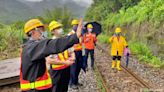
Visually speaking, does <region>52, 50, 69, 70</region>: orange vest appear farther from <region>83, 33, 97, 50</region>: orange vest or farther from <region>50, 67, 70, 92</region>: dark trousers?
<region>83, 33, 97, 50</region>: orange vest

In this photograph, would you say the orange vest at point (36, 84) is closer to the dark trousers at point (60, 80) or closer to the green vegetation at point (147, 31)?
the dark trousers at point (60, 80)

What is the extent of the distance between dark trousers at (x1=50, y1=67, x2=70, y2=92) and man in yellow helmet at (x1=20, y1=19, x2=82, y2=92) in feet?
6.24

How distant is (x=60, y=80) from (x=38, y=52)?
2.78 m

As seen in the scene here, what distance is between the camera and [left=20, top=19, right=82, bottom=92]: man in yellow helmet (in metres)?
4.61

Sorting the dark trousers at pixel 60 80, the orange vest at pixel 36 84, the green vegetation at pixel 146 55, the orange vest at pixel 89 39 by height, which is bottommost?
the green vegetation at pixel 146 55

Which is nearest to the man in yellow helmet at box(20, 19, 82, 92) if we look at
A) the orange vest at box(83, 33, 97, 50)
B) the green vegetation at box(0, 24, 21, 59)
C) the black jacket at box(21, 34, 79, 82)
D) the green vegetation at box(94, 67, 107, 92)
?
the black jacket at box(21, 34, 79, 82)

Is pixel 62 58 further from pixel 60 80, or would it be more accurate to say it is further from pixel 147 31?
pixel 147 31

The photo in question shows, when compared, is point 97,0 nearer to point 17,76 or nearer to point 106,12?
point 106,12

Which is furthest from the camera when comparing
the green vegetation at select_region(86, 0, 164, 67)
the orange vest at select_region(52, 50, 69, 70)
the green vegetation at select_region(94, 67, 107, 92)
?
the green vegetation at select_region(86, 0, 164, 67)

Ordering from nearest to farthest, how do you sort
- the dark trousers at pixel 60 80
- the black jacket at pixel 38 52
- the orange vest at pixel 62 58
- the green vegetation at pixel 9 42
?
the black jacket at pixel 38 52 < the dark trousers at pixel 60 80 < the orange vest at pixel 62 58 < the green vegetation at pixel 9 42

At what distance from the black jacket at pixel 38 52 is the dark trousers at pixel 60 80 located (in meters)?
2.17

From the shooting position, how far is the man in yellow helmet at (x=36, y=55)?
4614mm

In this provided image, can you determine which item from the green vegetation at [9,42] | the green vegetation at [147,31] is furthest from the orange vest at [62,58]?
the green vegetation at [9,42]

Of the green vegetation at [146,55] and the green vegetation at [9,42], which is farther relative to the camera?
the green vegetation at [9,42]
